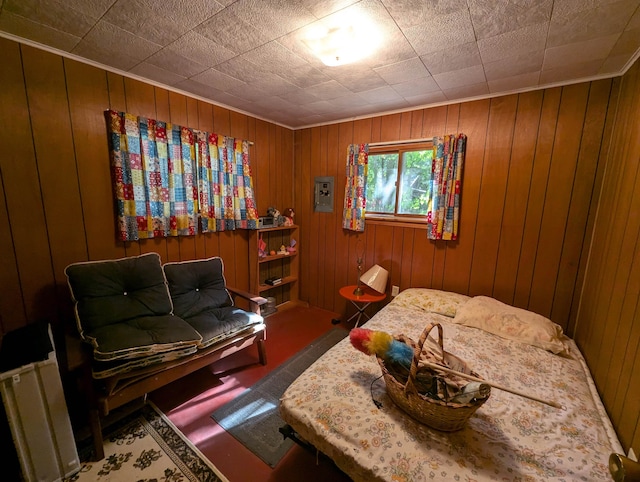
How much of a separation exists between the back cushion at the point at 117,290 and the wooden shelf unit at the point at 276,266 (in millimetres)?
1103

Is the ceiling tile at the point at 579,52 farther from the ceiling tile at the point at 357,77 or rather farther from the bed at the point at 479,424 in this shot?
the bed at the point at 479,424

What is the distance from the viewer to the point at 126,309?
197 centimetres

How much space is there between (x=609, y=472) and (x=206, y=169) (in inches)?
128

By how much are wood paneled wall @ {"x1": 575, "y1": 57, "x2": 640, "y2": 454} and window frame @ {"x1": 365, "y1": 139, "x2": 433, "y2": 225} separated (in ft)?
4.28

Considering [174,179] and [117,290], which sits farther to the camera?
[174,179]

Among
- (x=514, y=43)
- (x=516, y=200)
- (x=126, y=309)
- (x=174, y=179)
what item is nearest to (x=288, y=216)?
(x=174, y=179)

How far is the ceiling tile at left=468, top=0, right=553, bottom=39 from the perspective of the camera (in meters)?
1.27

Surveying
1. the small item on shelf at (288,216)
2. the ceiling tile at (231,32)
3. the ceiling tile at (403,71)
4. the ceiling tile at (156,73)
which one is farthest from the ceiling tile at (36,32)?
the small item on shelf at (288,216)

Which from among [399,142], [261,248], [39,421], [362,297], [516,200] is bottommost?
[39,421]

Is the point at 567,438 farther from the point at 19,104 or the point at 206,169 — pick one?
the point at 19,104

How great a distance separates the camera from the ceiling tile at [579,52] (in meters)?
1.54

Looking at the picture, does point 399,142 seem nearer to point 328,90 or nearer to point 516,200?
point 328,90

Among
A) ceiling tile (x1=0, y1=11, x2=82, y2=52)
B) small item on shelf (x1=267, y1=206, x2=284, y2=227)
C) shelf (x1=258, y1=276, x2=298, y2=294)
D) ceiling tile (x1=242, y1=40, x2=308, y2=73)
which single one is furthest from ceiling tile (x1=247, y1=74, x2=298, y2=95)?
shelf (x1=258, y1=276, x2=298, y2=294)

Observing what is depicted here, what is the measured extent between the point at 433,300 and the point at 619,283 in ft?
3.97
